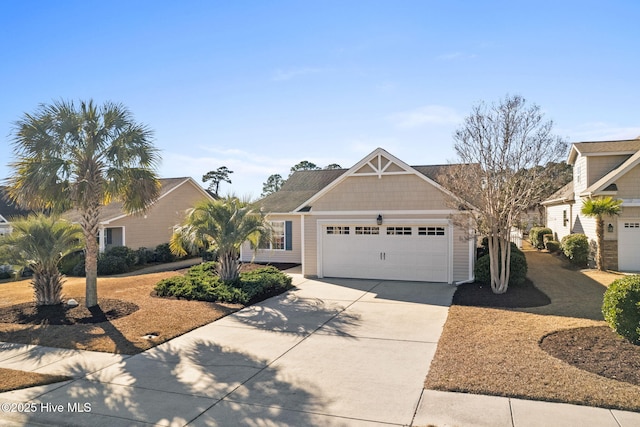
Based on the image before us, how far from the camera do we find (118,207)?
2420 centimetres

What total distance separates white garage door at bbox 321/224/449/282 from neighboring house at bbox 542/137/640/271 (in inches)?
308

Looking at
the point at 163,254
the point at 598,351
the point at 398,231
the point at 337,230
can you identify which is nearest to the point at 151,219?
the point at 163,254

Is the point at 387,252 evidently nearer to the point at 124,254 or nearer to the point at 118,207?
the point at 124,254

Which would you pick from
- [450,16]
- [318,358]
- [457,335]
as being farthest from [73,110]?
[457,335]

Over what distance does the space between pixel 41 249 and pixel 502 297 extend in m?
12.8

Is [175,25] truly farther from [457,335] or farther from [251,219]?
[457,335]

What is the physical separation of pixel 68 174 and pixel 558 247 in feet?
76.6

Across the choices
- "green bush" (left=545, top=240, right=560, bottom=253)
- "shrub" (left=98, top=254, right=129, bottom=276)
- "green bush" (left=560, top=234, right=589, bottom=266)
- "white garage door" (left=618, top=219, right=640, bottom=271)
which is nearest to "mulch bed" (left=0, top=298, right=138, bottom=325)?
"shrub" (left=98, top=254, right=129, bottom=276)

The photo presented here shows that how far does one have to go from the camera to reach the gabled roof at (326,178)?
15.5 m

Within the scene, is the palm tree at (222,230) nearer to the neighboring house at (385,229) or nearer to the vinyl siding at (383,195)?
the neighboring house at (385,229)

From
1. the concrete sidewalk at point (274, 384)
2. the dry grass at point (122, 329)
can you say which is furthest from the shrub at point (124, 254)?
the concrete sidewalk at point (274, 384)

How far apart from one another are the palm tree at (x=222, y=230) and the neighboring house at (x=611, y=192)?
1426 centimetres

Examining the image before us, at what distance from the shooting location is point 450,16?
35.4ft

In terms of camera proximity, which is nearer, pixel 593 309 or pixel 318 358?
pixel 318 358
